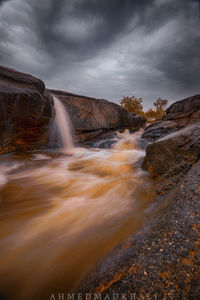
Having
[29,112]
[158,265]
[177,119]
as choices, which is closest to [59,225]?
[158,265]

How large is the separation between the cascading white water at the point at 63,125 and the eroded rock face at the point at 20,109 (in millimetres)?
1817

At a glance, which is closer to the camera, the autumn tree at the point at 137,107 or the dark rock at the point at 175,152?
the dark rock at the point at 175,152

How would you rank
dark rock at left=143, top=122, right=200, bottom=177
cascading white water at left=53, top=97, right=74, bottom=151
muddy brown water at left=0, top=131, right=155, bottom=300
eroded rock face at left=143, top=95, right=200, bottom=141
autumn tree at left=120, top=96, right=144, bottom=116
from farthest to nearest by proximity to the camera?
autumn tree at left=120, top=96, right=144, bottom=116 < eroded rock face at left=143, top=95, right=200, bottom=141 < cascading white water at left=53, top=97, right=74, bottom=151 < dark rock at left=143, top=122, right=200, bottom=177 < muddy brown water at left=0, top=131, right=155, bottom=300

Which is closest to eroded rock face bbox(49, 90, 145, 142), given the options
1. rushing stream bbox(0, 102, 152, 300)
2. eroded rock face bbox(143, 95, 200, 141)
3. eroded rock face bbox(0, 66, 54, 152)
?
eroded rock face bbox(0, 66, 54, 152)

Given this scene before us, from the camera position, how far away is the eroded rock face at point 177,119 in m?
10.2

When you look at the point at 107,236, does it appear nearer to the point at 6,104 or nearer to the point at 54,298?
the point at 54,298

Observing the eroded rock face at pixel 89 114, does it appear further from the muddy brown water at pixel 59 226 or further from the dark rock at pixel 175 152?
the dark rock at pixel 175 152

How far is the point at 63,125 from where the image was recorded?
7957 millimetres

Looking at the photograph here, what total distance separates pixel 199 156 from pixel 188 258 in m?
1.82

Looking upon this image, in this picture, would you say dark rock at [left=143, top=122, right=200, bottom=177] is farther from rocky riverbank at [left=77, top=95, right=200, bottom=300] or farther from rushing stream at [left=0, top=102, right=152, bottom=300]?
rocky riverbank at [left=77, top=95, right=200, bottom=300]

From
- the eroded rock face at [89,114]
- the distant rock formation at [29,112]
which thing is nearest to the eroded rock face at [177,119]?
the eroded rock face at [89,114]

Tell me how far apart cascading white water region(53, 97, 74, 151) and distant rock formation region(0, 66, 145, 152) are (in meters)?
0.43

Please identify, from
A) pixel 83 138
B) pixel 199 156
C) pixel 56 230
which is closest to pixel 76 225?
pixel 56 230

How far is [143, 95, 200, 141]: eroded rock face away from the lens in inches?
402
